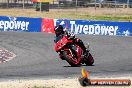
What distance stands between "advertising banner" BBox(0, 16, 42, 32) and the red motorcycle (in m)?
20.2

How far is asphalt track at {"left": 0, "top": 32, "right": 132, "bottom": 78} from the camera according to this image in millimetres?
19312

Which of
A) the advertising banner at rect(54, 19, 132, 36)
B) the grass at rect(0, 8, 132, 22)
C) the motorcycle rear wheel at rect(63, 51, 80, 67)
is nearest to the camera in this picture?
the motorcycle rear wheel at rect(63, 51, 80, 67)

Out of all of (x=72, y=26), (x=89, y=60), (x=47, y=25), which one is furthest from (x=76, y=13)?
(x=89, y=60)

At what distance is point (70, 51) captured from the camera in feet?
64.5

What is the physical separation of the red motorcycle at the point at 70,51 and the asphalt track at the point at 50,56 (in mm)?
345

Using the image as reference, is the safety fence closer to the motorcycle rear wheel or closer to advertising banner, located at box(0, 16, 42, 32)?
advertising banner, located at box(0, 16, 42, 32)

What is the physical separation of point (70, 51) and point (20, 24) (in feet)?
69.3

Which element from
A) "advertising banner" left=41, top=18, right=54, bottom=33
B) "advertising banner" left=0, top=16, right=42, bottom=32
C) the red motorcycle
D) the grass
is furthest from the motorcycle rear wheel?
the grass

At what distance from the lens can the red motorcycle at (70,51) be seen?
19.3m

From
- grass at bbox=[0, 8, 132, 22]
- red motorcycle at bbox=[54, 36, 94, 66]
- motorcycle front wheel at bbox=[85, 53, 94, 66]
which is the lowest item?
grass at bbox=[0, 8, 132, 22]

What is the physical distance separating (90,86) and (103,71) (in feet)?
15.3

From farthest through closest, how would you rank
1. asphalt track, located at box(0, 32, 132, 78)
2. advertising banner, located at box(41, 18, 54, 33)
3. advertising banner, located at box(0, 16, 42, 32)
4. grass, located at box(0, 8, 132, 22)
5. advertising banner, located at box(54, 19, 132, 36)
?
grass, located at box(0, 8, 132, 22) < advertising banner, located at box(0, 16, 42, 32) < advertising banner, located at box(41, 18, 54, 33) < advertising banner, located at box(54, 19, 132, 36) < asphalt track, located at box(0, 32, 132, 78)

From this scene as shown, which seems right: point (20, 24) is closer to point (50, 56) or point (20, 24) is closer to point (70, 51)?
point (50, 56)

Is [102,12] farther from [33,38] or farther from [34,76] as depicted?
[34,76]
